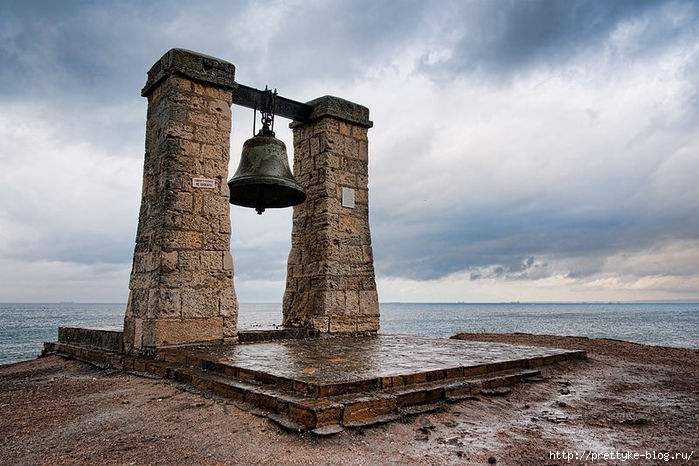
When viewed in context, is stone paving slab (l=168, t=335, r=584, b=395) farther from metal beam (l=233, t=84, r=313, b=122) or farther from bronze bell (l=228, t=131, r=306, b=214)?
metal beam (l=233, t=84, r=313, b=122)

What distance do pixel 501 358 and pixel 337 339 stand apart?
244 centimetres

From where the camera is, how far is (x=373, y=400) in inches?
126

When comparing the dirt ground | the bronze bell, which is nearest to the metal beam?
the bronze bell

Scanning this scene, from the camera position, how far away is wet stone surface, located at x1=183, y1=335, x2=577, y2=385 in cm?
373

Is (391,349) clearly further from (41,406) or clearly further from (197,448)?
(41,406)

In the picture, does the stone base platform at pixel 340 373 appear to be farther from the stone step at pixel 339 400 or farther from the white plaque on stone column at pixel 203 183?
the white plaque on stone column at pixel 203 183

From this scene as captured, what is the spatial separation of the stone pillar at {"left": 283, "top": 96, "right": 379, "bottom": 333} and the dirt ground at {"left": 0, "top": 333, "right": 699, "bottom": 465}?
9.52ft

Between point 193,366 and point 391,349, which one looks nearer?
point 193,366

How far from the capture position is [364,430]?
3002 mm

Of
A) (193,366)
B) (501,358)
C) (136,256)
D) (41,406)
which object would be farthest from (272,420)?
(136,256)

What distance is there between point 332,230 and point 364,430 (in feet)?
Answer: 14.1

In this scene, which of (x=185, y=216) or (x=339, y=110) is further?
(x=339, y=110)

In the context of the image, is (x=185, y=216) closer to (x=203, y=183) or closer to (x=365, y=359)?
(x=203, y=183)

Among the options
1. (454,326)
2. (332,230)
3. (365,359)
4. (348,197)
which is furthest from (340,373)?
(454,326)
